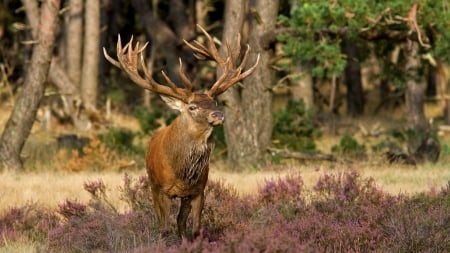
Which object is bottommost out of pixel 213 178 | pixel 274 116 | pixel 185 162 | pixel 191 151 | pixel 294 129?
pixel 213 178

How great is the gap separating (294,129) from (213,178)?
441cm

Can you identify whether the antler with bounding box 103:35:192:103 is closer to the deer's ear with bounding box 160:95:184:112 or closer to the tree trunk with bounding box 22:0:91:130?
the deer's ear with bounding box 160:95:184:112

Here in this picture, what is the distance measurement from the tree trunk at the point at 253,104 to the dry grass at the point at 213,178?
0.60 metres

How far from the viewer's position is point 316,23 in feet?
46.5

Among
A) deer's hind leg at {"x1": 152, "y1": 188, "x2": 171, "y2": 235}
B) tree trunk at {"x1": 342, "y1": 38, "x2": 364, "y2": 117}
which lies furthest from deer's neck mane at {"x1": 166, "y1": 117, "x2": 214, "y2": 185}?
tree trunk at {"x1": 342, "y1": 38, "x2": 364, "y2": 117}

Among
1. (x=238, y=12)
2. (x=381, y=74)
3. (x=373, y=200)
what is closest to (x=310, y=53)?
(x=238, y=12)

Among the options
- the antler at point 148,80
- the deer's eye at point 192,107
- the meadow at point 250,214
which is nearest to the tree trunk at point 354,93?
the meadow at point 250,214

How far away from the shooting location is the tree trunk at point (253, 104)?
15.9m

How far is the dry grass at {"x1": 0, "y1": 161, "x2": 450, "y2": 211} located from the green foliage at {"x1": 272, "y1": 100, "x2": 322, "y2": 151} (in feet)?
6.89

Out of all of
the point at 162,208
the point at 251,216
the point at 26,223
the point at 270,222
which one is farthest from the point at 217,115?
the point at 26,223

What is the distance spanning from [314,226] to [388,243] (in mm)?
899

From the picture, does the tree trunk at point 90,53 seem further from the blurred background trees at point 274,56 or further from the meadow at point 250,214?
the meadow at point 250,214

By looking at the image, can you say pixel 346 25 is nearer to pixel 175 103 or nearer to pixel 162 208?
pixel 175 103

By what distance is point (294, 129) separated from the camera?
1766 centimetres
